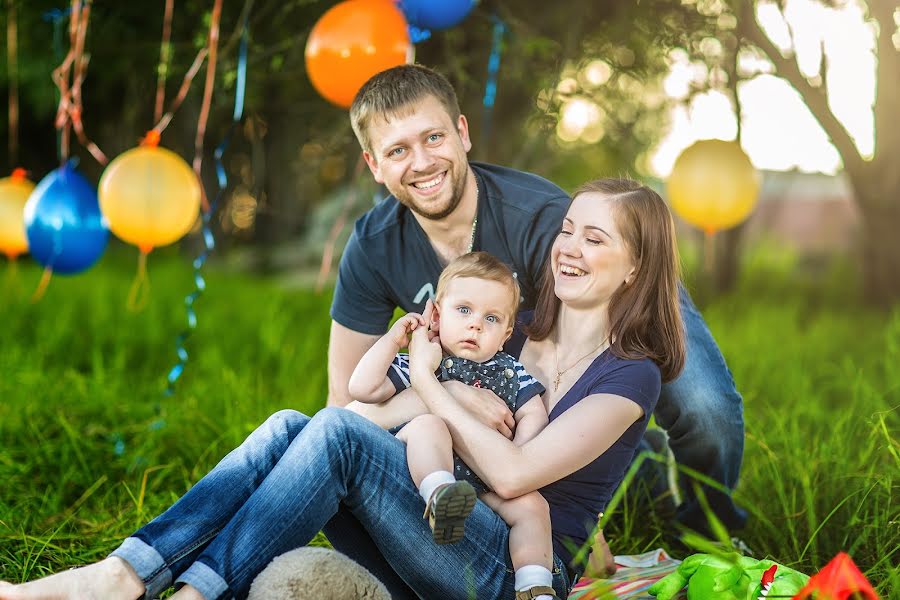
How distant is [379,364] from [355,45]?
4.36ft

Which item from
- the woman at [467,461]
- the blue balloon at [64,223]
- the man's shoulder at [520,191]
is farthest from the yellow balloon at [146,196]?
the woman at [467,461]

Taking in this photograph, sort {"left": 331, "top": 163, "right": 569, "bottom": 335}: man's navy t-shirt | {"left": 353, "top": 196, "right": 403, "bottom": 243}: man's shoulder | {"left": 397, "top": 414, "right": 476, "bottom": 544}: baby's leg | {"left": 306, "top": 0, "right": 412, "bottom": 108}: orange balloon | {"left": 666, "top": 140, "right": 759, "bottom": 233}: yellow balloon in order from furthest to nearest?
{"left": 666, "top": 140, "right": 759, "bottom": 233}: yellow balloon
{"left": 306, "top": 0, "right": 412, "bottom": 108}: orange balloon
{"left": 353, "top": 196, "right": 403, "bottom": 243}: man's shoulder
{"left": 331, "top": 163, "right": 569, "bottom": 335}: man's navy t-shirt
{"left": 397, "top": 414, "right": 476, "bottom": 544}: baby's leg

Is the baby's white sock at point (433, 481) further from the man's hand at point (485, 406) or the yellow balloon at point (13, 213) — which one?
the yellow balloon at point (13, 213)

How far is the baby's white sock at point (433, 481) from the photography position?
174 cm

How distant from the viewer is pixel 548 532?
186cm

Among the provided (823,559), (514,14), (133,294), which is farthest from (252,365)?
(823,559)

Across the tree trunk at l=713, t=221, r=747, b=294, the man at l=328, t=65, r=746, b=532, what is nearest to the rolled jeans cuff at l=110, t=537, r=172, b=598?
the man at l=328, t=65, r=746, b=532

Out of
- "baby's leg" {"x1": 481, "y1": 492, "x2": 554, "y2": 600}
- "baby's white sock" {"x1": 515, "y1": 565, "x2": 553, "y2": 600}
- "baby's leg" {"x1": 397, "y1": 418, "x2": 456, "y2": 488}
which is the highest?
"baby's leg" {"x1": 397, "y1": 418, "x2": 456, "y2": 488}

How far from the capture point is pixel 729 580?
1.89 meters

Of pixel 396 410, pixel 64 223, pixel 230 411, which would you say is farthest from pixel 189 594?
pixel 64 223

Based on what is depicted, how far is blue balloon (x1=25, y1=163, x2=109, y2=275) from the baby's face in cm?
205

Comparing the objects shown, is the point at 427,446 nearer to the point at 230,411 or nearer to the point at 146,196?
the point at 230,411

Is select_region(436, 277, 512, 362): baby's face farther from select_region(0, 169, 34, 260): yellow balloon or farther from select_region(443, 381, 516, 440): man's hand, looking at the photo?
select_region(0, 169, 34, 260): yellow balloon

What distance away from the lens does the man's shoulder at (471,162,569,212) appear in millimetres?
2479
